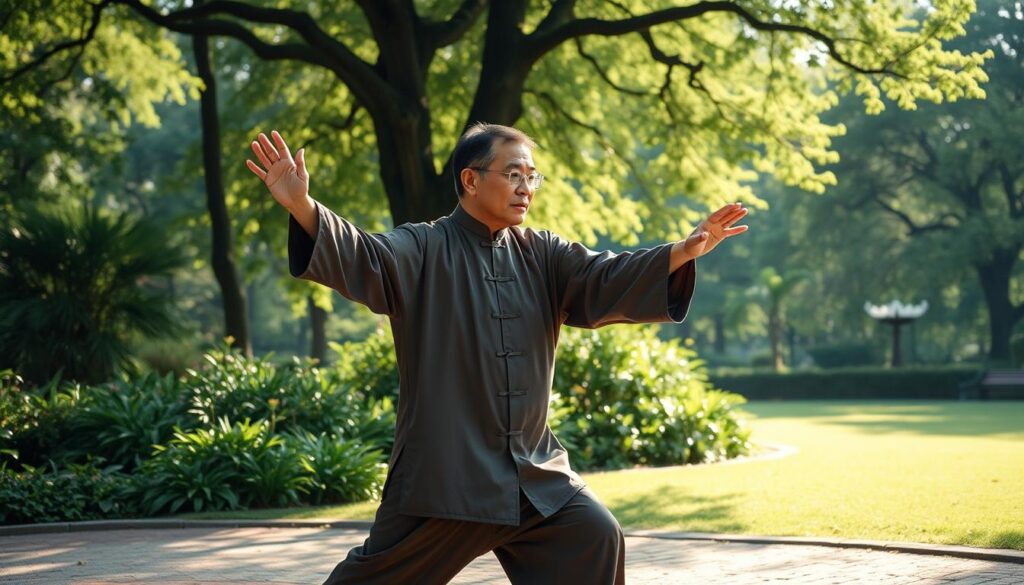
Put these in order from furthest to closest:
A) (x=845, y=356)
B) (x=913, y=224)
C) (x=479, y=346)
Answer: (x=845, y=356) < (x=913, y=224) < (x=479, y=346)

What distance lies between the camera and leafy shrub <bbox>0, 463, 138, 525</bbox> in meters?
10.0

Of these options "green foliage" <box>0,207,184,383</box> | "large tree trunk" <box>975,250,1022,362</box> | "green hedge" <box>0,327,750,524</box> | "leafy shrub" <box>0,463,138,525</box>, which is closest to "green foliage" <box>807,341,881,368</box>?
"large tree trunk" <box>975,250,1022,362</box>

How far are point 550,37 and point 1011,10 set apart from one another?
3163cm

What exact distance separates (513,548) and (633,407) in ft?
34.9

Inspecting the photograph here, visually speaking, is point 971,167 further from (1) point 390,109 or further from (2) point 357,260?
(2) point 357,260

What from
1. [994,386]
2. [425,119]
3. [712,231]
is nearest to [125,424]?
[425,119]

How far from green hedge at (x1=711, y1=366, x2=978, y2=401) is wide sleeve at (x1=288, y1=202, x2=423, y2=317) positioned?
106ft

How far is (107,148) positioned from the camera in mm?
22891

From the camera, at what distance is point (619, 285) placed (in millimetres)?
4621

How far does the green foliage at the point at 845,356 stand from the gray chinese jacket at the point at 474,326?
1974 inches

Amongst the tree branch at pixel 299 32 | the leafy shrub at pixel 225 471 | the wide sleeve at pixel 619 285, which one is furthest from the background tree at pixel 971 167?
the wide sleeve at pixel 619 285

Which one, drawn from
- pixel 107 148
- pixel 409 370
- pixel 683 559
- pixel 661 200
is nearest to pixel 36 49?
pixel 107 148

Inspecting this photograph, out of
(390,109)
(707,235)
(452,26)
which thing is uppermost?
(452,26)

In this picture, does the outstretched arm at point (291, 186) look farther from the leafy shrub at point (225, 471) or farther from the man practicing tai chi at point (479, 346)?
the leafy shrub at point (225, 471)
